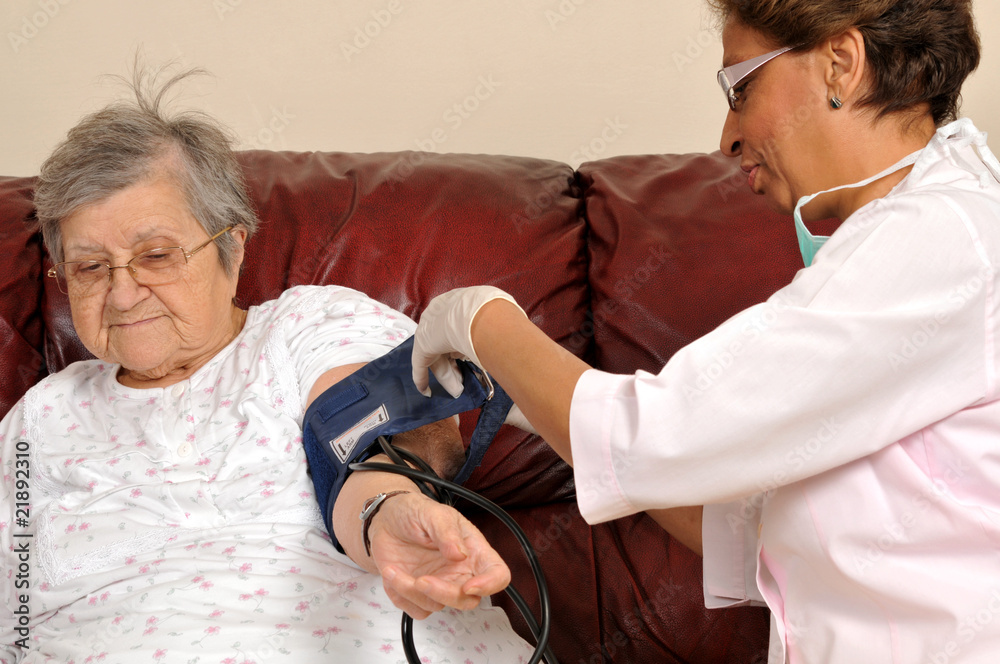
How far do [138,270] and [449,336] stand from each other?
61 cm

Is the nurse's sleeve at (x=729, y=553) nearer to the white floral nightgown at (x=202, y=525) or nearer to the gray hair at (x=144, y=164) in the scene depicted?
the white floral nightgown at (x=202, y=525)

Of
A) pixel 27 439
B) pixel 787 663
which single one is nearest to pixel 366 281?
pixel 27 439

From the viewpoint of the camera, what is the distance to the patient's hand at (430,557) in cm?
80

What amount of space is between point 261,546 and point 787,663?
0.74 metres

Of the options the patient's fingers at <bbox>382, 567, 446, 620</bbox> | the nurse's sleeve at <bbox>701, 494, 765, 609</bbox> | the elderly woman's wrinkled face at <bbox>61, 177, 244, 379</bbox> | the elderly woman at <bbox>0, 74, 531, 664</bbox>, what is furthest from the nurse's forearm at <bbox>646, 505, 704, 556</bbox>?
the elderly woman's wrinkled face at <bbox>61, 177, 244, 379</bbox>

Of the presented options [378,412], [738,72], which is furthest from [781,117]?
[378,412]

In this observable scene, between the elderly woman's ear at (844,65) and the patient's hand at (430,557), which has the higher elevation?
the elderly woman's ear at (844,65)

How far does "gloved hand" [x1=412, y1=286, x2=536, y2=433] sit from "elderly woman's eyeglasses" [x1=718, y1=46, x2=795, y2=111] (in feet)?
1.42

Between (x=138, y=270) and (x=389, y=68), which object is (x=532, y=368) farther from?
(x=389, y=68)

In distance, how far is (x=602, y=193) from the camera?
181 cm

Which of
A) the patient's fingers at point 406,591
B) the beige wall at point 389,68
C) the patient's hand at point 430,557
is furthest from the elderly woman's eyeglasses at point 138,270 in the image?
the beige wall at point 389,68

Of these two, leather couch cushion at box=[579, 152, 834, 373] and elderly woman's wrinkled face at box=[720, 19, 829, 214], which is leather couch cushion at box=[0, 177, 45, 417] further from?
Answer: elderly woman's wrinkled face at box=[720, 19, 829, 214]

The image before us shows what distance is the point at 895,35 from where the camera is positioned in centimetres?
101

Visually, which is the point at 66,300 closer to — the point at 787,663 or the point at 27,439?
the point at 27,439
